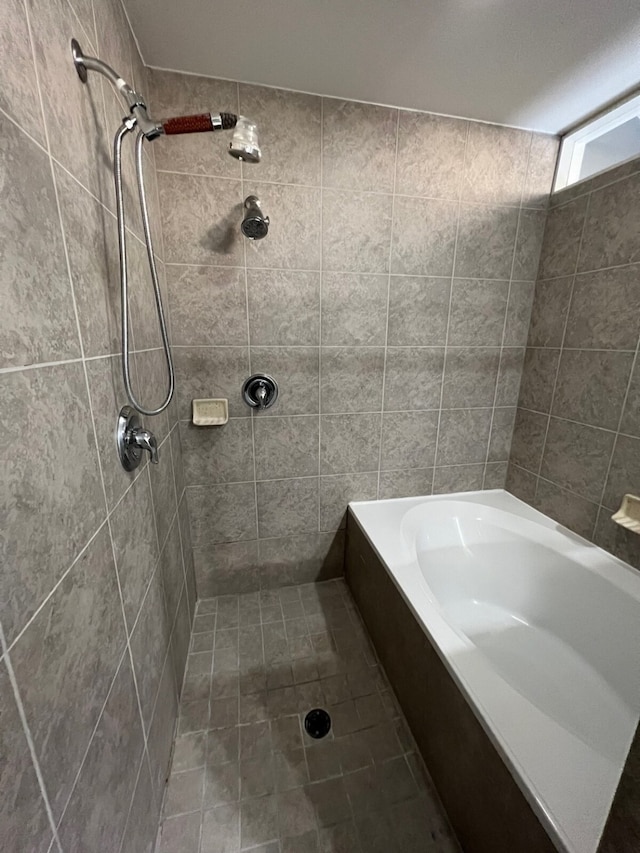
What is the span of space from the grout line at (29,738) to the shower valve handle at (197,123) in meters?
1.05

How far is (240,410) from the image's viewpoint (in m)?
1.48

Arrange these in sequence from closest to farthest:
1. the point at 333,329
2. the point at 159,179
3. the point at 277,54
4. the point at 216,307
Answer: the point at 277,54, the point at 159,179, the point at 216,307, the point at 333,329

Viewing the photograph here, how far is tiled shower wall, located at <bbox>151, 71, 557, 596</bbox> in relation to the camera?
1276 millimetres

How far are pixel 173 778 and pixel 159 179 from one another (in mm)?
2044

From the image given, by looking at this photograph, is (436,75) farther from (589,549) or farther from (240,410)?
(589,549)

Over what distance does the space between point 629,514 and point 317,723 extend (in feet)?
4.60

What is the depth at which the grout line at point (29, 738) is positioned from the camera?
40 cm

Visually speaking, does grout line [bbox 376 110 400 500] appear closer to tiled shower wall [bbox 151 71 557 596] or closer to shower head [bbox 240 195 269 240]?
tiled shower wall [bbox 151 71 557 596]

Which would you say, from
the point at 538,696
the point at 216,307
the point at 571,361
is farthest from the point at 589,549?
the point at 216,307

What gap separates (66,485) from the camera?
56 centimetres

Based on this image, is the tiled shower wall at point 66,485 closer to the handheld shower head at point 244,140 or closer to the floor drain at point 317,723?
the handheld shower head at point 244,140

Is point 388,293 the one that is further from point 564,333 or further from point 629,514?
point 629,514

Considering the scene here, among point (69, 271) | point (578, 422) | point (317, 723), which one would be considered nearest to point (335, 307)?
point (69, 271)

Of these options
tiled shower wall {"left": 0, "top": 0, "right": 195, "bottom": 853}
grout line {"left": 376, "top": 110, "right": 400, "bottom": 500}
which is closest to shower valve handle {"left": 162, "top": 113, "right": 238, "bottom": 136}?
tiled shower wall {"left": 0, "top": 0, "right": 195, "bottom": 853}
